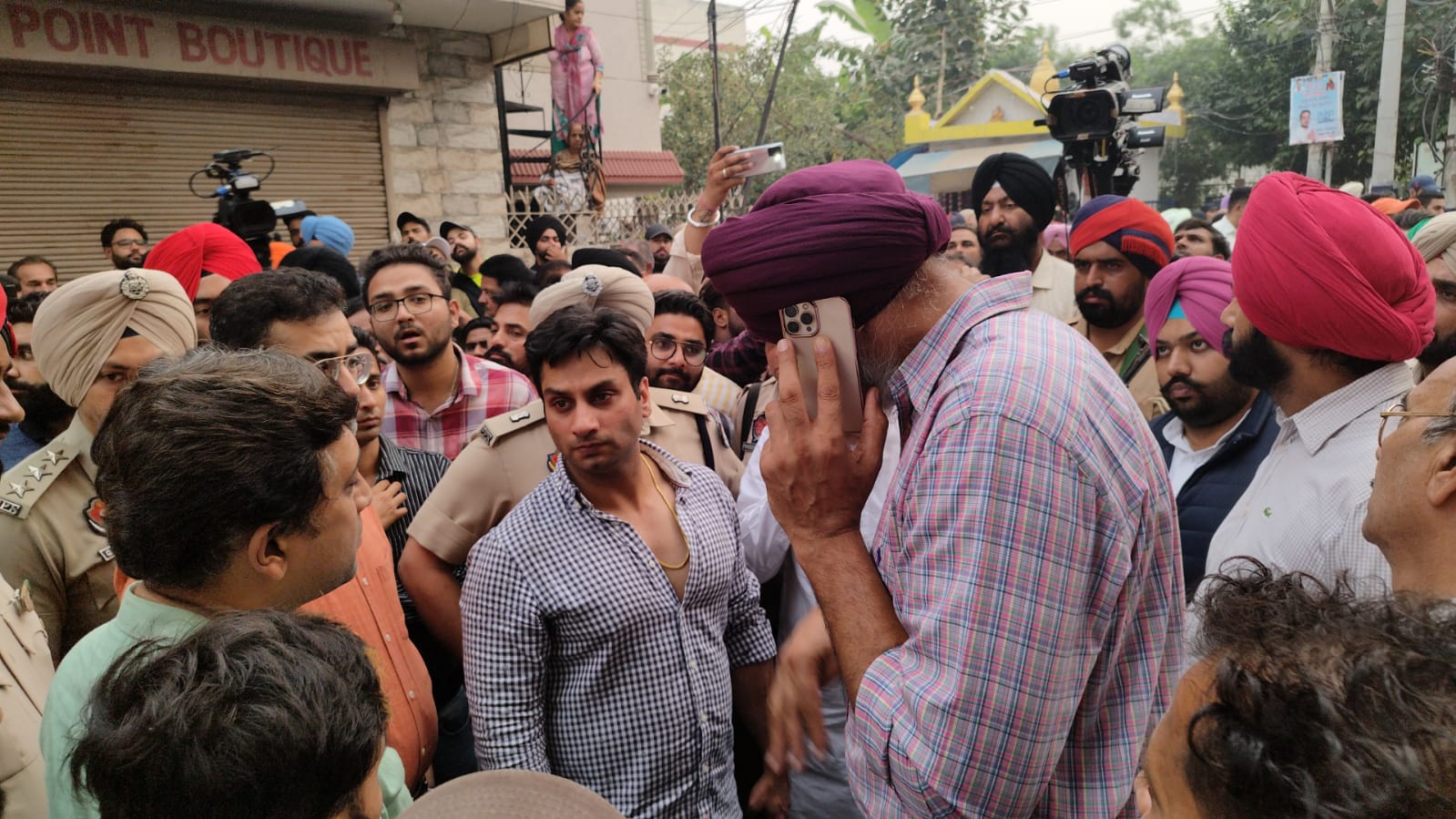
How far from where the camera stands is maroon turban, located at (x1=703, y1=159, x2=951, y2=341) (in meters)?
1.38

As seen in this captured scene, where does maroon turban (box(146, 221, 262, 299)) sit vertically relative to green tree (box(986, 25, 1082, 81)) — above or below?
below

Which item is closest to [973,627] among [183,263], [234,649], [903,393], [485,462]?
[903,393]

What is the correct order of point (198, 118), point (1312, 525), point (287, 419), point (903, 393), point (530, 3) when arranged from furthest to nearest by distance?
point (530, 3), point (198, 118), point (1312, 525), point (287, 419), point (903, 393)

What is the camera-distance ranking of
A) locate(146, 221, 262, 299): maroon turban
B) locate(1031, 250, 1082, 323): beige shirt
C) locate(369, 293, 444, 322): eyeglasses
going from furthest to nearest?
locate(1031, 250, 1082, 323): beige shirt, locate(146, 221, 262, 299): maroon turban, locate(369, 293, 444, 322): eyeglasses

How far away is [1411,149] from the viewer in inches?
760

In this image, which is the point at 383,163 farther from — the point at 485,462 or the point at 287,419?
the point at 287,419

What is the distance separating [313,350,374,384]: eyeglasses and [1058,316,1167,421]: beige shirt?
2.69 metres

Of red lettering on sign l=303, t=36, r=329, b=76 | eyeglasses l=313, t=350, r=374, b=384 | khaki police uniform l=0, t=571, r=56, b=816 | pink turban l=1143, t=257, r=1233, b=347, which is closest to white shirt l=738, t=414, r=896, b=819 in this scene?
eyeglasses l=313, t=350, r=374, b=384

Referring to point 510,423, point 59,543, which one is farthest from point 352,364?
point 59,543

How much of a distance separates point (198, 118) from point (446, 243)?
3578mm

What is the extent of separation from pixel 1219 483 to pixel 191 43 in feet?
29.6

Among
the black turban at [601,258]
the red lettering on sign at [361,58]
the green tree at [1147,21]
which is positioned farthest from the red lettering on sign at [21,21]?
the green tree at [1147,21]

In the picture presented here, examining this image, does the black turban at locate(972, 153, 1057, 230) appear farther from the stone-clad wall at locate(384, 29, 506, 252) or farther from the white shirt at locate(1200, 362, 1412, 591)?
the stone-clad wall at locate(384, 29, 506, 252)

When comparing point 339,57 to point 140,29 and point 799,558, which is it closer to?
point 140,29
